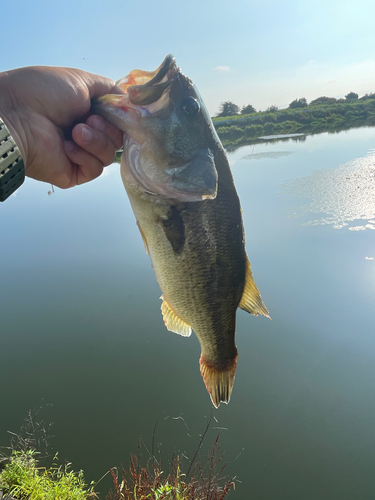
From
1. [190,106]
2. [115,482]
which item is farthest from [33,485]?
[190,106]

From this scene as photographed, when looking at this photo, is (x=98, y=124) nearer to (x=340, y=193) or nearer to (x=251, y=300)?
(x=251, y=300)

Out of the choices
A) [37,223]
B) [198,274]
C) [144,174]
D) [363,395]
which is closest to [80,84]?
[144,174]

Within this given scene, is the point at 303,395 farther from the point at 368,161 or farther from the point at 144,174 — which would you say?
the point at 368,161

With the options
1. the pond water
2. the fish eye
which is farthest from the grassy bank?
the fish eye

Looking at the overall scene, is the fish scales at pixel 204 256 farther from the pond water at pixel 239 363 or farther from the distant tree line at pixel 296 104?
the distant tree line at pixel 296 104

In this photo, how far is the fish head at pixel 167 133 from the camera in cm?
137

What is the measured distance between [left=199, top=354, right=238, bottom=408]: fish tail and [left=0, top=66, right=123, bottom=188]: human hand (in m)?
1.33

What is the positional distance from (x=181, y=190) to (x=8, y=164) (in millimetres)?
731

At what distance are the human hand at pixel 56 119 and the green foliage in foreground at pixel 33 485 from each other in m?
2.96

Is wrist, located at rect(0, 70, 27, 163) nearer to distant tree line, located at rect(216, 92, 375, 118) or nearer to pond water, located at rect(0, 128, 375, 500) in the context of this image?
pond water, located at rect(0, 128, 375, 500)

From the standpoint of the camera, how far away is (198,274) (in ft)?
5.00

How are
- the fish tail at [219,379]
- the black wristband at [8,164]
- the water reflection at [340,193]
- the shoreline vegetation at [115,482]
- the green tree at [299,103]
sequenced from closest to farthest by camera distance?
the black wristband at [8,164] < the fish tail at [219,379] < the shoreline vegetation at [115,482] < the water reflection at [340,193] < the green tree at [299,103]

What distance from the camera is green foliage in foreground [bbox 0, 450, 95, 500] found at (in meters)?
2.83

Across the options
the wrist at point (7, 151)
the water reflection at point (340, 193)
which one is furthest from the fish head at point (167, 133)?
the water reflection at point (340, 193)
